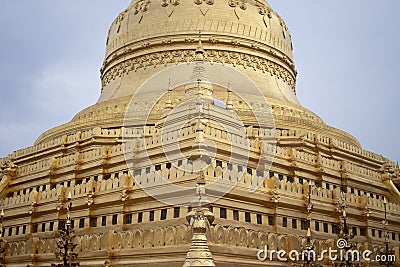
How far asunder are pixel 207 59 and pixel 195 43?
154cm

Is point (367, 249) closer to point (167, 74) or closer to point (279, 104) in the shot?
point (279, 104)

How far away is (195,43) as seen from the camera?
36250 millimetres

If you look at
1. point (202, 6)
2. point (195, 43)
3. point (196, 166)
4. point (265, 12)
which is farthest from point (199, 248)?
point (265, 12)

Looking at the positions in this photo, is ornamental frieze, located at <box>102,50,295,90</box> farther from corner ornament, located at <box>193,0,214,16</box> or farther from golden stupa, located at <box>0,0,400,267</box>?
corner ornament, located at <box>193,0,214,16</box>

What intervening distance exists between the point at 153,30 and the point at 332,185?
1694 cm

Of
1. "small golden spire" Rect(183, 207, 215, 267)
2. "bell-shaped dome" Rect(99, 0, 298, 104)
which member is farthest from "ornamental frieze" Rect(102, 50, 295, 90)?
"small golden spire" Rect(183, 207, 215, 267)

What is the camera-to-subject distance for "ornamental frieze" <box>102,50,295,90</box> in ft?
118

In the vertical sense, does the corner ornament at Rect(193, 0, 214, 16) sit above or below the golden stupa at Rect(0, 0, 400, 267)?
above

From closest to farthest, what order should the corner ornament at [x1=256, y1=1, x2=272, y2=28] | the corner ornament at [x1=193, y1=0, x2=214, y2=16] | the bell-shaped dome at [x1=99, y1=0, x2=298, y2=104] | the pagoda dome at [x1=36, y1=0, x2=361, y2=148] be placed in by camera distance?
the pagoda dome at [x1=36, y1=0, x2=361, y2=148], the bell-shaped dome at [x1=99, y1=0, x2=298, y2=104], the corner ornament at [x1=193, y1=0, x2=214, y2=16], the corner ornament at [x1=256, y1=1, x2=272, y2=28]

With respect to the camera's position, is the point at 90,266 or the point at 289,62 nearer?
the point at 90,266

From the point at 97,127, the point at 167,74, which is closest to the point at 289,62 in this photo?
the point at 167,74

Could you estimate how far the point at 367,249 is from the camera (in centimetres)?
2317

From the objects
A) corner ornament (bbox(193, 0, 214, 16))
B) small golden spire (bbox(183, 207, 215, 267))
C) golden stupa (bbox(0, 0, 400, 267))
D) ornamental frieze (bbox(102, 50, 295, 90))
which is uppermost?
corner ornament (bbox(193, 0, 214, 16))

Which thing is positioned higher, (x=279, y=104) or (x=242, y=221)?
(x=279, y=104)
